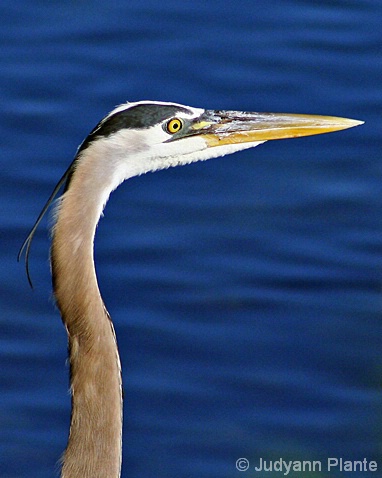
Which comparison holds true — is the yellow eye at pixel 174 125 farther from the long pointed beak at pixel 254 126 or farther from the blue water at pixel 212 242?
the blue water at pixel 212 242

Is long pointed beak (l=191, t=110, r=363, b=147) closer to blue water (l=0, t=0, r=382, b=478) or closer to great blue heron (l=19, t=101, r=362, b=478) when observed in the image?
great blue heron (l=19, t=101, r=362, b=478)

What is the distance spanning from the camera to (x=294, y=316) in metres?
6.27

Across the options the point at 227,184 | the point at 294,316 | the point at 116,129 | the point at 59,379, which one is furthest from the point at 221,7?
the point at 116,129

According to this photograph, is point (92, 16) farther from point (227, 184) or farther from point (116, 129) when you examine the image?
point (116, 129)

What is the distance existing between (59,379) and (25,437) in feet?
1.15

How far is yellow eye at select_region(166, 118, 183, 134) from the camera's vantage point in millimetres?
4332

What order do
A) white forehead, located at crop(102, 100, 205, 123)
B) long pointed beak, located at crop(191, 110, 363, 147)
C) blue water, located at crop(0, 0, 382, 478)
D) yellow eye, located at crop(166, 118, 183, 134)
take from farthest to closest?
blue water, located at crop(0, 0, 382, 478) < long pointed beak, located at crop(191, 110, 363, 147) < yellow eye, located at crop(166, 118, 183, 134) < white forehead, located at crop(102, 100, 205, 123)

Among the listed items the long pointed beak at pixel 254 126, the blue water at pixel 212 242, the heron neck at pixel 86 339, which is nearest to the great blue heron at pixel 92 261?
the heron neck at pixel 86 339

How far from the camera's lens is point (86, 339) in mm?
3936

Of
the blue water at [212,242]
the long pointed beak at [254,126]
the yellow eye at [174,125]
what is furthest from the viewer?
the blue water at [212,242]

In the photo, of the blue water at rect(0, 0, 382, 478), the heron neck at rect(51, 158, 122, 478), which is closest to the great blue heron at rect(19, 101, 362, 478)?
the heron neck at rect(51, 158, 122, 478)

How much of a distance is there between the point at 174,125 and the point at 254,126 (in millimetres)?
478

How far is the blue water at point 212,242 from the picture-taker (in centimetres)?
577

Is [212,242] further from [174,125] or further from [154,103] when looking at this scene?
[154,103]
